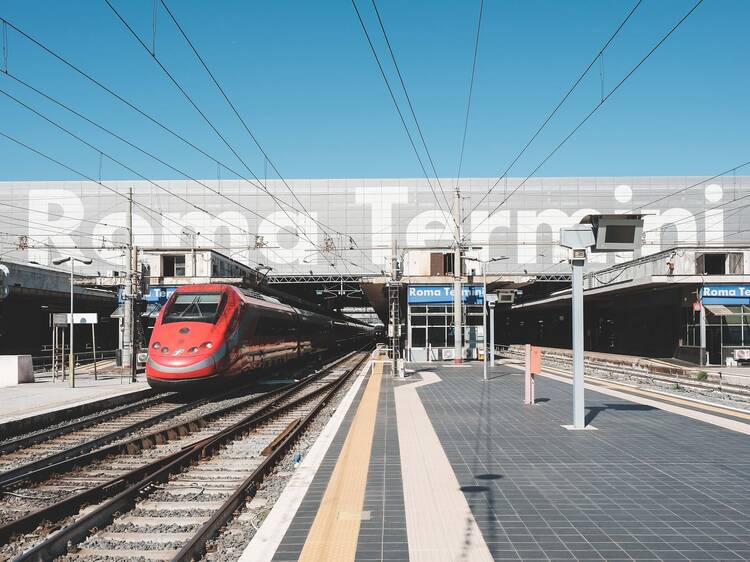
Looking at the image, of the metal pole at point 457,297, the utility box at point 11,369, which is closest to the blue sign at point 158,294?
the utility box at point 11,369

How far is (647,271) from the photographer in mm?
35500

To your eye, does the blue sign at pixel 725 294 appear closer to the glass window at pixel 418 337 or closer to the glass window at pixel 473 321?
the glass window at pixel 473 321

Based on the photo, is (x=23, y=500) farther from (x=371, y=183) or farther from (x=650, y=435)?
(x=371, y=183)

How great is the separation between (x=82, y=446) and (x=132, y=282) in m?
14.1

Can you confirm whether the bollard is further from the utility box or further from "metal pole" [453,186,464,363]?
the utility box

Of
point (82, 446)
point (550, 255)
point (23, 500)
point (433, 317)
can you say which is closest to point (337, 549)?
point (23, 500)

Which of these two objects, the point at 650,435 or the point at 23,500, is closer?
the point at 23,500

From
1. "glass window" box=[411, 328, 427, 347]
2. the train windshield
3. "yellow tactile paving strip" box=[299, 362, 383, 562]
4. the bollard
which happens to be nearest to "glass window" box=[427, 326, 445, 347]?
"glass window" box=[411, 328, 427, 347]

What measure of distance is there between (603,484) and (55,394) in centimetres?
1601

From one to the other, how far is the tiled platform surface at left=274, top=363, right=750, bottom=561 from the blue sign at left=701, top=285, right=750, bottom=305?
19765 millimetres

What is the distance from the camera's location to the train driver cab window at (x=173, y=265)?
44.3 metres

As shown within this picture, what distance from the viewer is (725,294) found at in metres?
29.4

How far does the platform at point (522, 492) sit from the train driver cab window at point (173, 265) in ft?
114

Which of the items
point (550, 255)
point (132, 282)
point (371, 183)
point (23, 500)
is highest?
point (371, 183)
